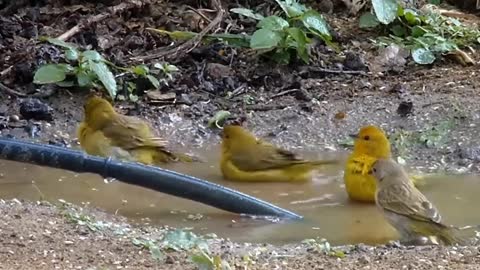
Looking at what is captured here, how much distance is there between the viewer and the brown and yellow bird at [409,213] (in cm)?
594

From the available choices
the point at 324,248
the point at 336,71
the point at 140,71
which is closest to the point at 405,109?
the point at 336,71

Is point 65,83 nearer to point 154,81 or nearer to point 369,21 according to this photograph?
point 154,81

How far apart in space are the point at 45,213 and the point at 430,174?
2.53m

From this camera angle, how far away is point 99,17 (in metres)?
10.3

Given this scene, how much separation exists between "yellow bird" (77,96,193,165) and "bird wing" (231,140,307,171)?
41cm

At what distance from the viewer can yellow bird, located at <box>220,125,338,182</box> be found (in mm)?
7492

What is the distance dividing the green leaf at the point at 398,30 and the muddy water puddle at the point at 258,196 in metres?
3.04

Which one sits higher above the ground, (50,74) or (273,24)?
(273,24)

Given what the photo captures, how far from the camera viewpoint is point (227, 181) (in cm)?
761

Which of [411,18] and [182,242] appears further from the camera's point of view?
[411,18]

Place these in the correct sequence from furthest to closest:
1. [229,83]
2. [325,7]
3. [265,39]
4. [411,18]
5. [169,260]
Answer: [325,7] < [411,18] < [265,39] < [229,83] < [169,260]

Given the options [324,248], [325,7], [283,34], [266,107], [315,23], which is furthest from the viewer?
[325,7]

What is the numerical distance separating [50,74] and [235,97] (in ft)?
4.50

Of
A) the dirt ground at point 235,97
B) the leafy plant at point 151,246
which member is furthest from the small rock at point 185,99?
the leafy plant at point 151,246
